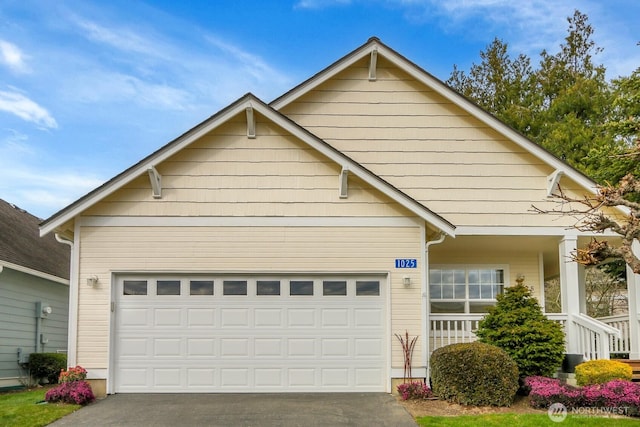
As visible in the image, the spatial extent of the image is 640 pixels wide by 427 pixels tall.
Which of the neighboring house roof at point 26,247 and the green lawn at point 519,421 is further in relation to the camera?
the neighboring house roof at point 26,247

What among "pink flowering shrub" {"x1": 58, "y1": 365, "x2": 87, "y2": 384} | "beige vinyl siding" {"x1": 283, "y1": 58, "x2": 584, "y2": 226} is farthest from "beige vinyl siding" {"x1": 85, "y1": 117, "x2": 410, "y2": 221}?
"pink flowering shrub" {"x1": 58, "y1": 365, "x2": 87, "y2": 384}

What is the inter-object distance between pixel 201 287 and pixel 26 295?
28.4ft

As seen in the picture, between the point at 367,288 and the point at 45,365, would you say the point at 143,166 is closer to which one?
the point at 367,288

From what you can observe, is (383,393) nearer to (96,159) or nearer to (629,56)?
(96,159)

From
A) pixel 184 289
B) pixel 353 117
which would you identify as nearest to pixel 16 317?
pixel 184 289

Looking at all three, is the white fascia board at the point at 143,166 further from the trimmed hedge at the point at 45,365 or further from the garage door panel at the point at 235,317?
the trimmed hedge at the point at 45,365

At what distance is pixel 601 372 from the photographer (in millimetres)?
12188

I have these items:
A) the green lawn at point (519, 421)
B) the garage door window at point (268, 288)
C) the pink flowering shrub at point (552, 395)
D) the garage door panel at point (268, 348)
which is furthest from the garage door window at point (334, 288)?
the pink flowering shrub at point (552, 395)

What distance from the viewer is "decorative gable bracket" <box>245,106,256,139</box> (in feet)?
42.5

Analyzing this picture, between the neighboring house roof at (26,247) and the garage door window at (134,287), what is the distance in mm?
5542

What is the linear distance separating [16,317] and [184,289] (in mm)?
8023

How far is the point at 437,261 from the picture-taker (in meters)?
16.9

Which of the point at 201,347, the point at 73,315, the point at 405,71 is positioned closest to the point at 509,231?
the point at 405,71

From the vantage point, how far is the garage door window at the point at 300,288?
13383 mm
